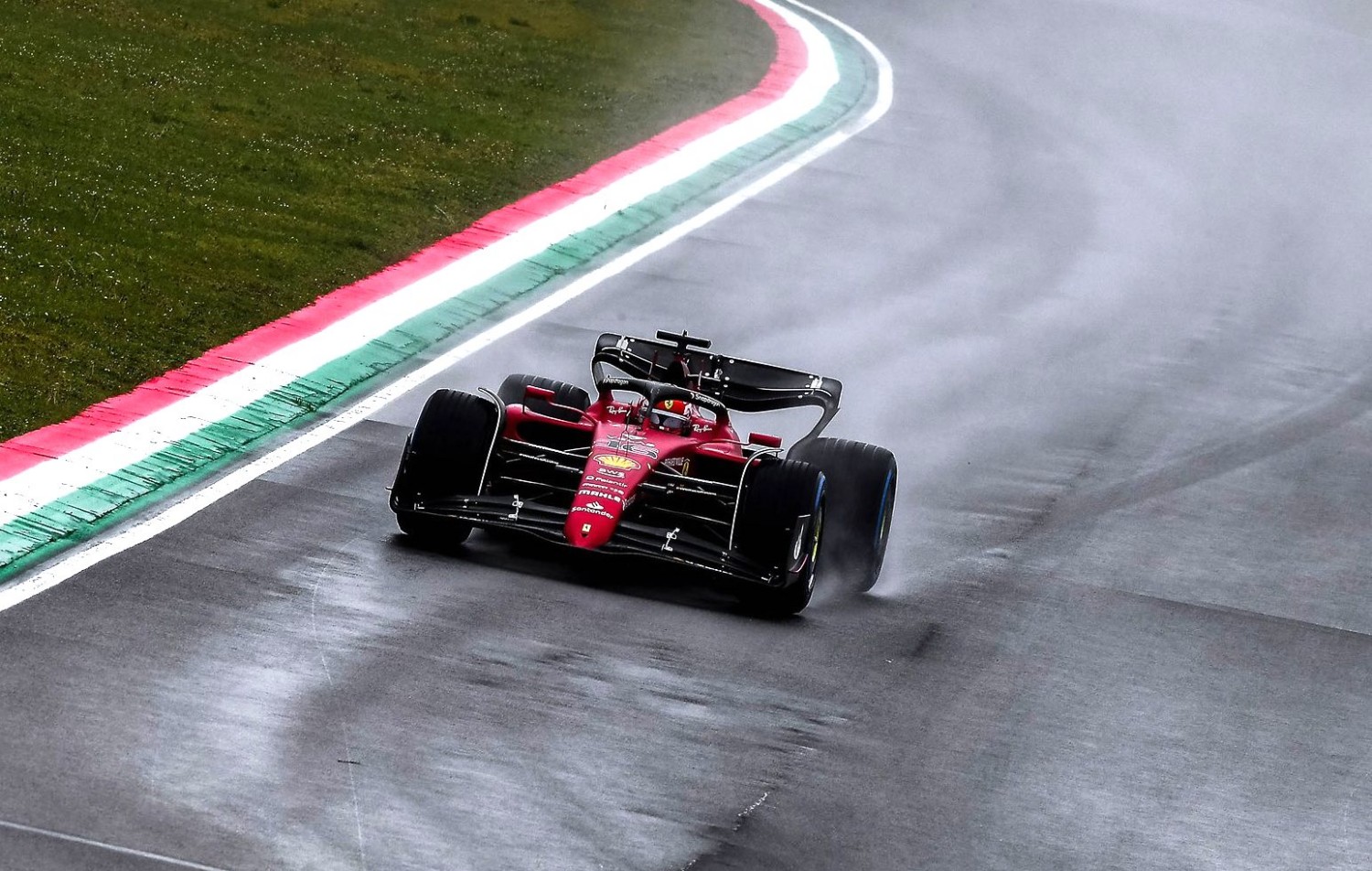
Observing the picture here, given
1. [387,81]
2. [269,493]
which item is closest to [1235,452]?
[269,493]

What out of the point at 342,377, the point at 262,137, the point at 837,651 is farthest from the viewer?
the point at 262,137

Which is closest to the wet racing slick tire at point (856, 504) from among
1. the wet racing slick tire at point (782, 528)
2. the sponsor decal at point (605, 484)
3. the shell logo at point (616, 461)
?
the wet racing slick tire at point (782, 528)

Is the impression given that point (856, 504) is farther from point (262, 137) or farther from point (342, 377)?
point (262, 137)

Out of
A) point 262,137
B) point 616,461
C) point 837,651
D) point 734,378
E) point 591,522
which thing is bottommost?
point 837,651

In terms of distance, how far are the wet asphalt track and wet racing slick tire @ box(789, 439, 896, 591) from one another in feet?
0.72

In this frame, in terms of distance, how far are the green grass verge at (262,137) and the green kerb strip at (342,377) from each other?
93 cm

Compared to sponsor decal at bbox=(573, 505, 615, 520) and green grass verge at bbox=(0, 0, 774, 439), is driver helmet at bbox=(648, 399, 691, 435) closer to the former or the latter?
sponsor decal at bbox=(573, 505, 615, 520)

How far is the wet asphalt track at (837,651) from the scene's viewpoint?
8.72 m

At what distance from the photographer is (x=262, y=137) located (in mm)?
21562

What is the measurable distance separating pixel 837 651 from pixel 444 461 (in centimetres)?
232

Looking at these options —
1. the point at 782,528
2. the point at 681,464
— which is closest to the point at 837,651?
the point at 782,528

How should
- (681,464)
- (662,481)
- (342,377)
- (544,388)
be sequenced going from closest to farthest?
(662,481), (681,464), (544,388), (342,377)

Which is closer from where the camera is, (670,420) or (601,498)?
(601,498)

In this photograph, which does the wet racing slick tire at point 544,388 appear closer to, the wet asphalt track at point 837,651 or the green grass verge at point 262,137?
the wet asphalt track at point 837,651
